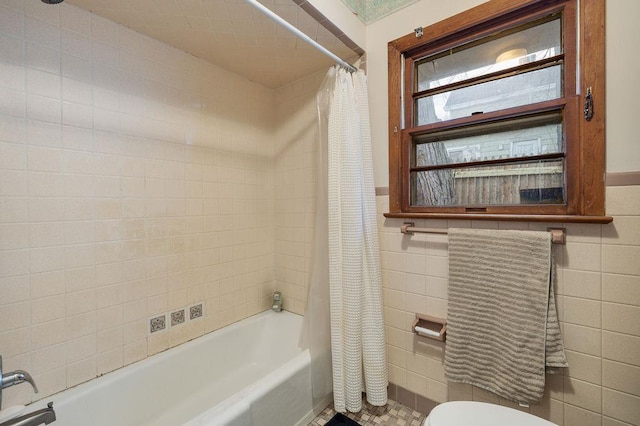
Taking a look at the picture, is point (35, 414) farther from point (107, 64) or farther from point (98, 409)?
point (107, 64)

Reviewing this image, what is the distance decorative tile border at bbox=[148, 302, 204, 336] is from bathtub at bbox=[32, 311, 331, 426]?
0.47 feet

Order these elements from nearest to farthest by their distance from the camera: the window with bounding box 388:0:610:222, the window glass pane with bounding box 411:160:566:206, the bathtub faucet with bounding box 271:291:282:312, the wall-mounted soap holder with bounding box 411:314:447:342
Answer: the window with bounding box 388:0:610:222 < the window glass pane with bounding box 411:160:566:206 < the wall-mounted soap holder with bounding box 411:314:447:342 < the bathtub faucet with bounding box 271:291:282:312

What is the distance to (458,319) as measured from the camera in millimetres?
1329

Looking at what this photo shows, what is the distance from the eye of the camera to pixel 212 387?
1702mm

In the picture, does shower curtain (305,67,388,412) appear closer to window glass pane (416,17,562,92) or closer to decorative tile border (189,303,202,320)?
window glass pane (416,17,562,92)

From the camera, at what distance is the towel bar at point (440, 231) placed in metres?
1.10

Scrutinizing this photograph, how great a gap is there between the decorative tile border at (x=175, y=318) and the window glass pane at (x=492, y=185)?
4.96 ft

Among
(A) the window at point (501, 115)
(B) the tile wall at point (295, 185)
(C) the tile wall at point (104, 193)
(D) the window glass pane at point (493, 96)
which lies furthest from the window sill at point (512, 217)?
(C) the tile wall at point (104, 193)

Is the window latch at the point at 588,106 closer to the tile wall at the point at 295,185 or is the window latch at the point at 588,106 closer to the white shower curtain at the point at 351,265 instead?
the white shower curtain at the point at 351,265

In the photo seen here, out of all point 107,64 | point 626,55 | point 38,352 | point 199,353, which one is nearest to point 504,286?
point 626,55

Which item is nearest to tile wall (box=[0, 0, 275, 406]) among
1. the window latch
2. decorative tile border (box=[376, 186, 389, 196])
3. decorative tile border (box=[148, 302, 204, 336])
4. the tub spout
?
decorative tile border (box=[148, 302, 204, 336])

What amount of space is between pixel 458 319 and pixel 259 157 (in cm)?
172

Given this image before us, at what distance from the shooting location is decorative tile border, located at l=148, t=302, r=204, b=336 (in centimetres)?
153

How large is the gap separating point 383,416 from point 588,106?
1.78 meters
